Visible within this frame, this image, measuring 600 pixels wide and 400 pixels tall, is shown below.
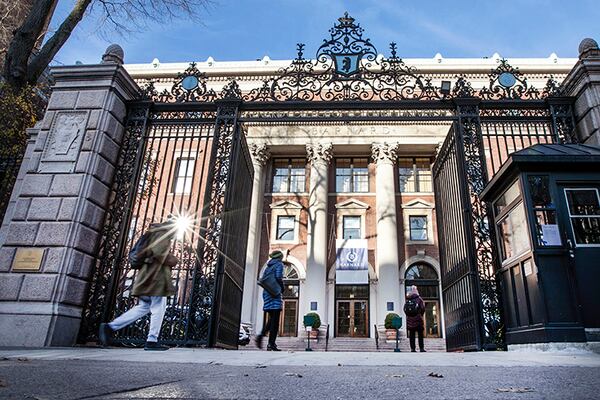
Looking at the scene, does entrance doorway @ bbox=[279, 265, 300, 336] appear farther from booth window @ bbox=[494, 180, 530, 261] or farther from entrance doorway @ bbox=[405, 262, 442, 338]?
booth window @ bbox=[494, 180, 530, 261]

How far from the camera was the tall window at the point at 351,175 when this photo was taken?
28594mm

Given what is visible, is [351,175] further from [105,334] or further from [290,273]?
[105,334]

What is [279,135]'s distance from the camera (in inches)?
1065

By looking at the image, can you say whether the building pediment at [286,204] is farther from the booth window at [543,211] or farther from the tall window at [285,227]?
the booth window at [543,211]

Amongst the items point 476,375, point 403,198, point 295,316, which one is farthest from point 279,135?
point 476,375

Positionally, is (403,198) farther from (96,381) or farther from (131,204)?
(96,381)

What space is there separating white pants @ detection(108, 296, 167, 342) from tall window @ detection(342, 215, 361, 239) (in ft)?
70.0

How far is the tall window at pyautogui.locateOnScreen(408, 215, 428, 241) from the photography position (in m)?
26.7

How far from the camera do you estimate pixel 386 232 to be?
25.2 metres

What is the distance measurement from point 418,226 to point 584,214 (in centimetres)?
2125

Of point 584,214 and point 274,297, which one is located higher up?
point 584,214

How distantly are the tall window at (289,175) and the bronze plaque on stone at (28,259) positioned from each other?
69.7ft

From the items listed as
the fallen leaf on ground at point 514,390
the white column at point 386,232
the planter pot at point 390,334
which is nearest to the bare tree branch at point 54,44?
the fallen leaf on ground at point 514,390

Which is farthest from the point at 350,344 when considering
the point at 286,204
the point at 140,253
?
the point at 140,253
